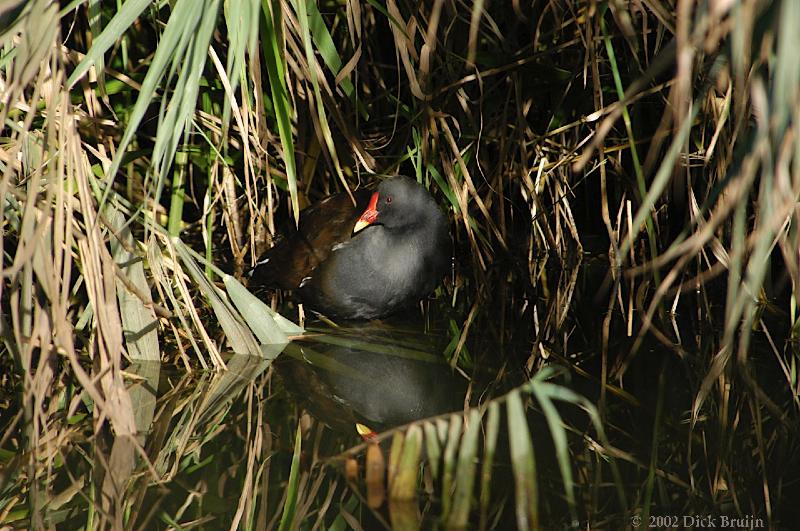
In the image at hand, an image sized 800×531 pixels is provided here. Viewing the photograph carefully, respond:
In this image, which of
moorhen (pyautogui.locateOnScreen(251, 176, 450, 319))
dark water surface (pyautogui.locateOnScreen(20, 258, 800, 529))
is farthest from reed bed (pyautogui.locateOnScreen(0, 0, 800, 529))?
moorhen (pyautogui.locateOnScreen(251, 176, 450, 319))

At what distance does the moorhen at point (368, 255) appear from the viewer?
9.19ft

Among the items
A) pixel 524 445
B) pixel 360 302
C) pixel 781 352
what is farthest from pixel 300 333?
pixel 524 445

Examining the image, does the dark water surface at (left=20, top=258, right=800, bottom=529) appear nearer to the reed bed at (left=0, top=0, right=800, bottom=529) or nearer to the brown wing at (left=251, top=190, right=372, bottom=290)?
the reed bed at (left=0, top=0, right=800, bottom=529)

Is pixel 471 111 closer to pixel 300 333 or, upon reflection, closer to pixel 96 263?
pixel 300 333

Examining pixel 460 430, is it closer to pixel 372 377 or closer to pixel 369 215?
pixel 372 377

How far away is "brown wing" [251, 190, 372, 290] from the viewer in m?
2.91

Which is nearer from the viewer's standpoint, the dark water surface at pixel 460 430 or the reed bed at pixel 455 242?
the reed bed at pixel 455 242

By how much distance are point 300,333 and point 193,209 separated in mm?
1036

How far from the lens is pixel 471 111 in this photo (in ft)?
9.06

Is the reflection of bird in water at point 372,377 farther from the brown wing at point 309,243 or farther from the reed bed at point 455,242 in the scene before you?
the brown wing at point 309,243

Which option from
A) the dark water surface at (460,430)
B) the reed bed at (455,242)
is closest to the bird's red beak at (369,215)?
the reed bed at (455,242)

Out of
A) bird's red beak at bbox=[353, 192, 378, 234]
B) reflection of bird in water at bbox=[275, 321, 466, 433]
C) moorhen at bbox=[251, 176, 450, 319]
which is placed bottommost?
reflection of bird in water at bbox=[275, 321, 466, 433]

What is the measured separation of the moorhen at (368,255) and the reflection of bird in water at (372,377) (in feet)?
0.35

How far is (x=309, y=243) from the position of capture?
294 cm
